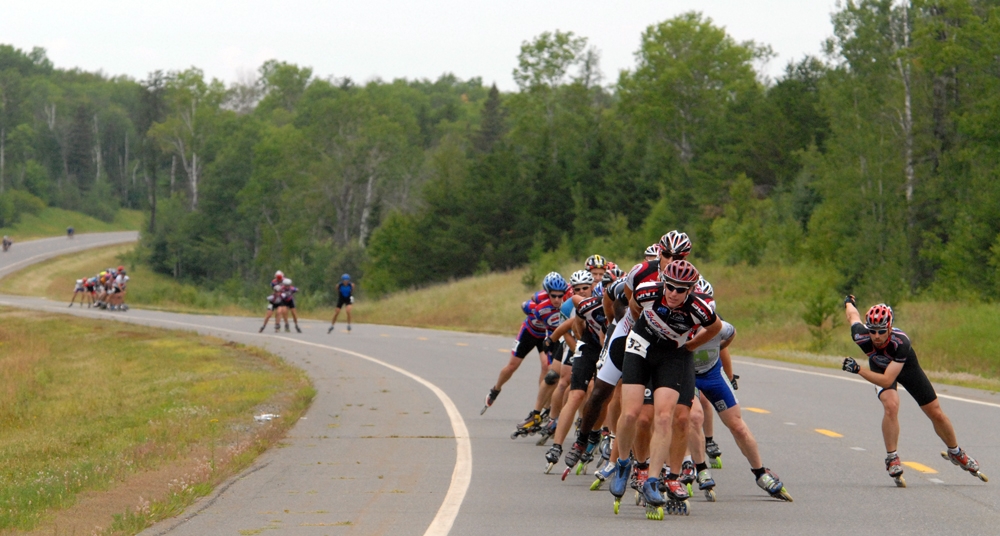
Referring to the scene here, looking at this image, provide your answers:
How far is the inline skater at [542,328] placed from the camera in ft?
45.0

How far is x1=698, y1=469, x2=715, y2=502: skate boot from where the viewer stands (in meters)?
9.87

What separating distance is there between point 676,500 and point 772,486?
3.31ft

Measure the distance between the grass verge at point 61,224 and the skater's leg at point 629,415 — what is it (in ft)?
376

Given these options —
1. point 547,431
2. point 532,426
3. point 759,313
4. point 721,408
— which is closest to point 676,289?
point 721,408

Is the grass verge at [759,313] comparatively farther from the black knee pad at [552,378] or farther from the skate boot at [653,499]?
the skate boot at [653,499]

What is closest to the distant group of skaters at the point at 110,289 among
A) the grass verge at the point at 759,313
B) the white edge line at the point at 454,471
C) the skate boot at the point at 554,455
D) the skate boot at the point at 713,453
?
the grass verge at the point at 759,313

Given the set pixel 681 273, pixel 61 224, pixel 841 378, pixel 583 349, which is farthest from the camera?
pixel 61 224

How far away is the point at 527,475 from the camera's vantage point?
1134cm

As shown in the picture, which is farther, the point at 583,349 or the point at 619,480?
the point at 583,349

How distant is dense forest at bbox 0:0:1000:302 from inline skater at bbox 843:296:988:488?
27.9m

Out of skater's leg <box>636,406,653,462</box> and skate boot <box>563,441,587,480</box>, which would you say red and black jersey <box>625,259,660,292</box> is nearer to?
skater's leg <box>636,406,653,462</box>

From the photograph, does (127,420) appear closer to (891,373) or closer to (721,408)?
(721,408)

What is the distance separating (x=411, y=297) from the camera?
205 ft

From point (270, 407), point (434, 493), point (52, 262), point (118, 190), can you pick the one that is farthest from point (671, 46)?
point (118, 190)
